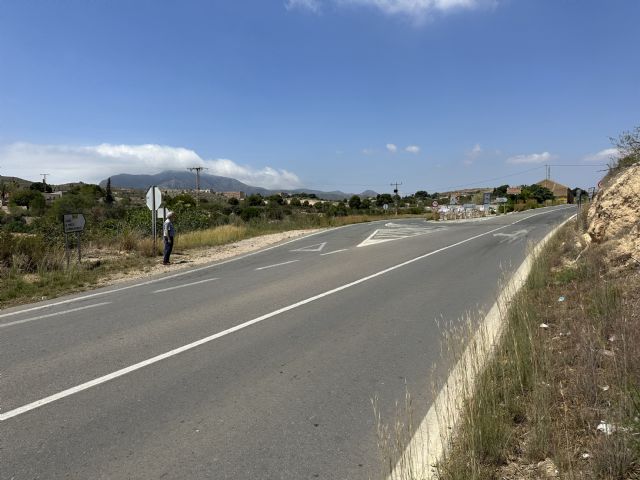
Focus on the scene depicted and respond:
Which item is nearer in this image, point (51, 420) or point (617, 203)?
point (51, 420)

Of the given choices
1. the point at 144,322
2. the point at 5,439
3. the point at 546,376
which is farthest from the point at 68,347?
the point at 546,376

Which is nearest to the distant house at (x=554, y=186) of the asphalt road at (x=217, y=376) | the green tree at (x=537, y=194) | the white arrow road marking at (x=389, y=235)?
the green tree at (x=537, y=194)

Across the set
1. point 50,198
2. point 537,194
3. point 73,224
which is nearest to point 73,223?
point 73,224

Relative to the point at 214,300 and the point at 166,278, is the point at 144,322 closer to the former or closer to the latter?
the point at 214,300

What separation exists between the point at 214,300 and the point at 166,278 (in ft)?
Answer: 13.2

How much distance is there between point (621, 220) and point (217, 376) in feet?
27.6

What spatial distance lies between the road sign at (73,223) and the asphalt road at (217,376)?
4.35 m

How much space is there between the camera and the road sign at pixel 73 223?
13.8 meters

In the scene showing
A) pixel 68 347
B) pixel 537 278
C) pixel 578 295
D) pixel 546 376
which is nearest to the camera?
pixel 546 376

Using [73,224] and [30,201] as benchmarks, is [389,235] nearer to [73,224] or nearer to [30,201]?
[73,224]

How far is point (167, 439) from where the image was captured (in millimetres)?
3662

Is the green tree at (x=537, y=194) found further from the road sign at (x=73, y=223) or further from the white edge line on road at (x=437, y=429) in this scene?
the white edge line on road at (x=437, y=429)

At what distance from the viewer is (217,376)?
4.96m

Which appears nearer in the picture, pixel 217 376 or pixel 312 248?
pixel 217 376
